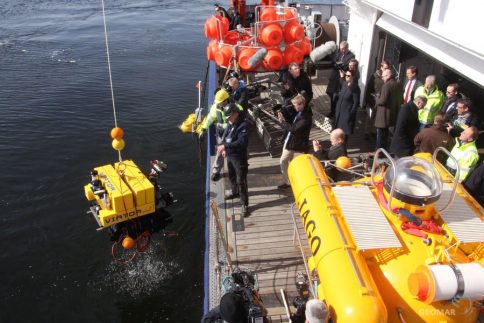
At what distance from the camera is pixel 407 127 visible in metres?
6.27

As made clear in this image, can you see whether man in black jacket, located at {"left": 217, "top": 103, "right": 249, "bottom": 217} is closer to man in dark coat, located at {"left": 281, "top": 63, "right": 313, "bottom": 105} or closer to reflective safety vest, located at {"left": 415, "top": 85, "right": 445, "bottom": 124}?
man in dark coat, located at {"left": 281, "top": 63, "right": 313, "bottom": 105}

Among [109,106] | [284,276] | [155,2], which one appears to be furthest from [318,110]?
[155,2]

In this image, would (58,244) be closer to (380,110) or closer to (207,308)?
(207,308)

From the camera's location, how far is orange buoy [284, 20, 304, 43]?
31.8 feet

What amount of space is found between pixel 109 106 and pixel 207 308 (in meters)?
11.0

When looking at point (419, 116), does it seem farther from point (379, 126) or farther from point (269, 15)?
point (269, 15)

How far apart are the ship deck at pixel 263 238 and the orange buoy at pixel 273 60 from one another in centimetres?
→ 259

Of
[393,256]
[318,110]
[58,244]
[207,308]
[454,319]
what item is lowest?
[58,244]

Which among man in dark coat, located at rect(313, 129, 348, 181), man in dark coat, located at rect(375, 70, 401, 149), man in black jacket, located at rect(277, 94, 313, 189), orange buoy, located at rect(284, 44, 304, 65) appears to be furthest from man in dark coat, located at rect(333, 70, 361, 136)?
orange buoy, located at rect(284, 44, 304, 65)

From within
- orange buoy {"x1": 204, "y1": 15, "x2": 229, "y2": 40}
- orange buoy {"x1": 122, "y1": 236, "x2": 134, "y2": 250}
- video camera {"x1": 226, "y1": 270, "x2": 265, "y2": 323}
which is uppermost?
orange buoy {"x1": 204, "y1": 15, "x2": 229, "y2": 40}

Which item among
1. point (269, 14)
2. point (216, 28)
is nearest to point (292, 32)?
point (269, 14)

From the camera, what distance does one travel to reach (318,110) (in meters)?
10.0

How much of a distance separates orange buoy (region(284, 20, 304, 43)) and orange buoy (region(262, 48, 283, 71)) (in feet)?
1.57

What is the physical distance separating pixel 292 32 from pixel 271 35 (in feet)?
2.10
